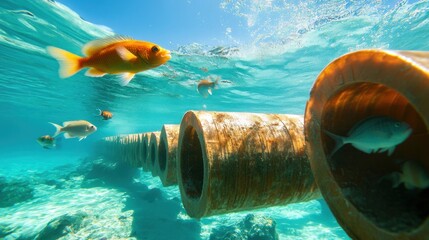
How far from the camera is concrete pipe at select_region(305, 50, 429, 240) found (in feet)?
4.56

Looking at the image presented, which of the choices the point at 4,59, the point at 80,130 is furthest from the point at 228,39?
the point at 4,59

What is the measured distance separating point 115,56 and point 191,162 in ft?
7.11

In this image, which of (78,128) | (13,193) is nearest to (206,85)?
(78,128)

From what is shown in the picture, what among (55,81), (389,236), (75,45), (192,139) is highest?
(75,45)

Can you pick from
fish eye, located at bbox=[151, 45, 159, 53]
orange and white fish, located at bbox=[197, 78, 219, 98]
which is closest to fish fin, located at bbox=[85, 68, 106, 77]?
fish eye, located at bbox=[151, 45, 159, 53]

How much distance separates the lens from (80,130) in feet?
24.0

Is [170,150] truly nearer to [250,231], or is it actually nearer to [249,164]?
[249,164]

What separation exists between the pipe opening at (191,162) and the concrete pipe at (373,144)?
2.09 meters

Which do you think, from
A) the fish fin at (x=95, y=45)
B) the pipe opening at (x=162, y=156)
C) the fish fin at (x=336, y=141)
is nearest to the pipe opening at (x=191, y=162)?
the fish fin at (x=95, y=45)

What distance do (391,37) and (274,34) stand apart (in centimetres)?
851

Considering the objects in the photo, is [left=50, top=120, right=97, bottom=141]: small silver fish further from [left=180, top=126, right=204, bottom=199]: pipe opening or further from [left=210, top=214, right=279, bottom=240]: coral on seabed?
[left=210, top=214, right=279, bottom=240]: coral on seabed

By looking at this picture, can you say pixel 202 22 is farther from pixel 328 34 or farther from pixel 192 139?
pixel 192 139

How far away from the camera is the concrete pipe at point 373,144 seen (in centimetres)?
139

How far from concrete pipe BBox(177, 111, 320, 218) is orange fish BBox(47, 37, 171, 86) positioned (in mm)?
954
